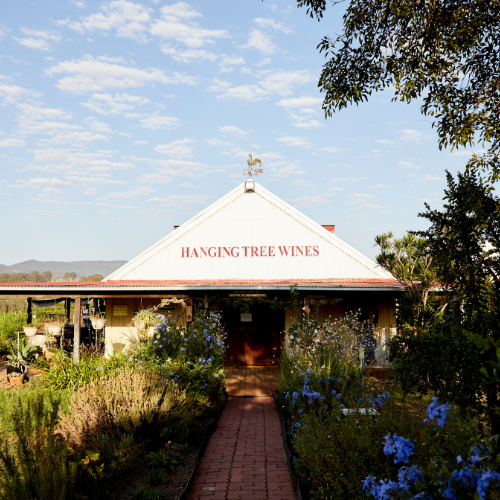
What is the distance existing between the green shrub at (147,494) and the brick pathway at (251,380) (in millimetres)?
4954

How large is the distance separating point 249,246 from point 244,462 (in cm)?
833

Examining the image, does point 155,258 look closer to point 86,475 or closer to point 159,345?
point 159,345

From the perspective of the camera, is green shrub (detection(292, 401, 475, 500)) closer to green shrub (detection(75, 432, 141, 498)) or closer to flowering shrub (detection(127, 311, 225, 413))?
green shrub (detection(75, 432, 141, 498))

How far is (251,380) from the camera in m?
11.6

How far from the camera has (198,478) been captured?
201 inches

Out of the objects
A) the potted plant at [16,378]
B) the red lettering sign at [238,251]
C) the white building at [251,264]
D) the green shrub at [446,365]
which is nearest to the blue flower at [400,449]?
the green shrub at [446,365]

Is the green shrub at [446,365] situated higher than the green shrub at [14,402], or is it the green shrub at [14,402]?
the green shrub at [446,365]

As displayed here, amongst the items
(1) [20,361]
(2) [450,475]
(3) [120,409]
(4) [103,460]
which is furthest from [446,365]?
(1) [20,361]

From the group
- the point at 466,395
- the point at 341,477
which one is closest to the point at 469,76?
the point at 466,395

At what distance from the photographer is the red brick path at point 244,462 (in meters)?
4.73

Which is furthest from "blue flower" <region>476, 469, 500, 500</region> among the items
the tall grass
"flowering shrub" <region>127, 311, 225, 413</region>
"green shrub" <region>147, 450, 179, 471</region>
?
the tall grass

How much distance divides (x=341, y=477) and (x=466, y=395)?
1739mm

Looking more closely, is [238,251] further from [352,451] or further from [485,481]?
[485,481]

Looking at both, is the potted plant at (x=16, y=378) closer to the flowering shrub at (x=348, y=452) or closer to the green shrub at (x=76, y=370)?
the green shrub at (x=76, y=370)
